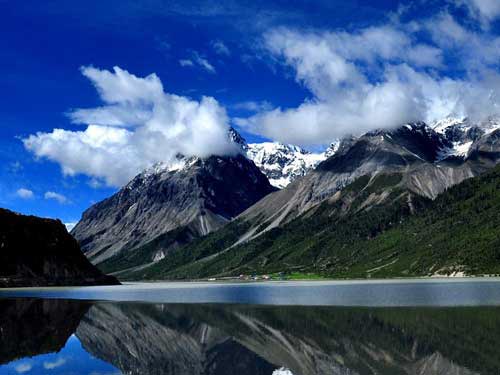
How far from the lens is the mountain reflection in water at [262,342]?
155ft

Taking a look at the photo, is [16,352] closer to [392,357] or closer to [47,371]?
[47,371]

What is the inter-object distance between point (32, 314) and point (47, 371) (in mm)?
53145

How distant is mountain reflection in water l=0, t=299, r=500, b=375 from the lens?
155 ft

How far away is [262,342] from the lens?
61.3m

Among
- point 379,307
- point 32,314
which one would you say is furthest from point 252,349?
point 32,314

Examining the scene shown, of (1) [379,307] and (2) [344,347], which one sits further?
(1) [379,307]

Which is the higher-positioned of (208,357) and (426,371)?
(208,357)

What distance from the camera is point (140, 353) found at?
56.3 m

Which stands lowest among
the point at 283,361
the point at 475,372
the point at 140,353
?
the point at 475,372

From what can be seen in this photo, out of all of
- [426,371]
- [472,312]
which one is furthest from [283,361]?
[472,312]

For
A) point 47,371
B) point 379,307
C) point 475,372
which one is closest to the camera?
point 475,372

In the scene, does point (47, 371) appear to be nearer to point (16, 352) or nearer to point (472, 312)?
point (16, 352)

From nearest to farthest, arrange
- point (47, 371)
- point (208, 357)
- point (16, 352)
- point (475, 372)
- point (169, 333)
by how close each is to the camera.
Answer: point (475, 372) < point (47, 371) < point (208, 357) < point (16, 352) < point (169, 333)

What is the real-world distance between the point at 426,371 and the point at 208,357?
1945 centimetres
